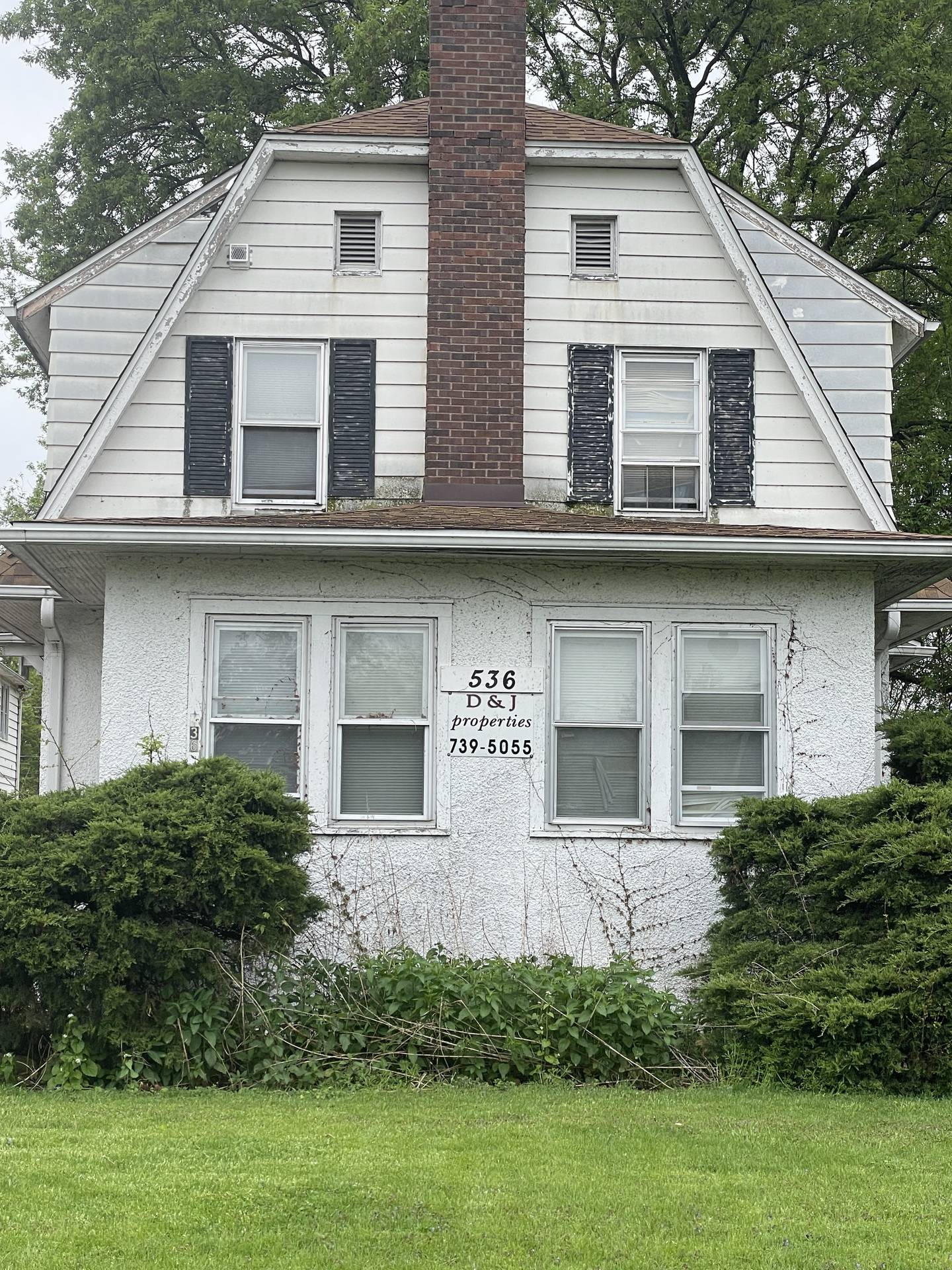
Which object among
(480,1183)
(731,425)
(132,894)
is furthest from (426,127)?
(480,1183)

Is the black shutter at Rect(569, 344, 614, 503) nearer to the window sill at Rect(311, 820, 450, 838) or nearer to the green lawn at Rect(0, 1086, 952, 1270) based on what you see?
→ the window sill at Rect(311, 820, 450, 838)

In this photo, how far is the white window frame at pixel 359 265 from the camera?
12.2 meters

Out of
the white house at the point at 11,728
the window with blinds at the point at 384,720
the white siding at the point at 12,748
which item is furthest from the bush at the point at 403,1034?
the white siding at the point at 12,748

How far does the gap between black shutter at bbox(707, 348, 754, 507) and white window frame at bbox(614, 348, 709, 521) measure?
0.20 ft

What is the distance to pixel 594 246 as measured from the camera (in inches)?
488

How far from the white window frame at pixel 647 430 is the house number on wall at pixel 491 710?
1.70 metres

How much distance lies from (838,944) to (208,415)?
20.6 feet

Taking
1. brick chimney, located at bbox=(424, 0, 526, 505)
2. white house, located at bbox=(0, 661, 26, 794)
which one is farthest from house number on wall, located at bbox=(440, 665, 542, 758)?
white house, located at bbox=(0, 661, 26, 794)

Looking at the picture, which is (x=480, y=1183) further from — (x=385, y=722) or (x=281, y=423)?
(x=281, y=423)

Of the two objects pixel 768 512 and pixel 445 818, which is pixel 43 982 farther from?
pixel 768 512

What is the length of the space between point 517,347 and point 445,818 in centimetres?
377

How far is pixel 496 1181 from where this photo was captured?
244 inches

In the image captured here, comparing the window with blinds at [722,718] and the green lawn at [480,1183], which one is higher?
the window with blinds at [722,718]

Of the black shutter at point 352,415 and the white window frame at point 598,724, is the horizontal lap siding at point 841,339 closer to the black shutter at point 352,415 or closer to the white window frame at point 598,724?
the white window frame at point 598,724
